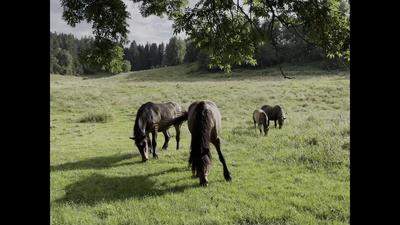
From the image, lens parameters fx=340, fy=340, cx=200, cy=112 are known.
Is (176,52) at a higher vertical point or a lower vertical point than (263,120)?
higher

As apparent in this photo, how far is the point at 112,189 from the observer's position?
31.6 ft

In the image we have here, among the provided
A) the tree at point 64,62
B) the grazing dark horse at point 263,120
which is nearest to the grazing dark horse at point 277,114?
the grazing dark horse at point 263,120

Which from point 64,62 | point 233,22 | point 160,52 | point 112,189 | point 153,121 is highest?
point 160,52

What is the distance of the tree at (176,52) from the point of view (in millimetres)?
104188

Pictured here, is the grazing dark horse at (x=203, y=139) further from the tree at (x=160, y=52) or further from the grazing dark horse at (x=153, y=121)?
the tree at (x=160, y=52)

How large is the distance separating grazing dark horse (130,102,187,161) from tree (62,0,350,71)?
20.0 feet

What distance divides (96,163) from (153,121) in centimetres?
272

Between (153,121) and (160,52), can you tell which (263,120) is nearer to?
(153,121)

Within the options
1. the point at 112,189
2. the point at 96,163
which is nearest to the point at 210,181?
the point at 112,189

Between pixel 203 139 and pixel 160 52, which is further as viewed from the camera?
pixel 160 52

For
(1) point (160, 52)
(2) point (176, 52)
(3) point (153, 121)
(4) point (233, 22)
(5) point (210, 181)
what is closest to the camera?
(4) point (233, 22)
